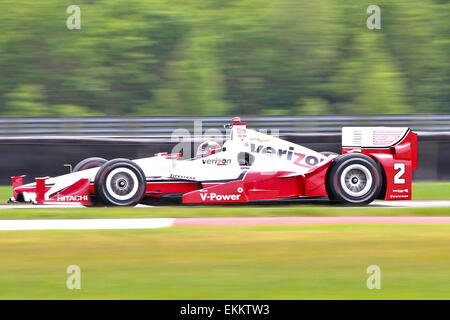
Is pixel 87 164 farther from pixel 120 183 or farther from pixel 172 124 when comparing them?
pixel 172 124

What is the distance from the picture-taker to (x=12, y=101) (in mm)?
21688

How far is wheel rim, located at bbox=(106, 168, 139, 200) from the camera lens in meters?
9.85

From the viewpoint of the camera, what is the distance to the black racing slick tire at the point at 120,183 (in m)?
9.80

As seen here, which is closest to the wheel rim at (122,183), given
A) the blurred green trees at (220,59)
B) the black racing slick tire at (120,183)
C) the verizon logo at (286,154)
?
the black racing slick tire at (120,183)

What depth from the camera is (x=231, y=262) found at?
6371 mm

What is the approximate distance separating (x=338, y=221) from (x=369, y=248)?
6.33ft

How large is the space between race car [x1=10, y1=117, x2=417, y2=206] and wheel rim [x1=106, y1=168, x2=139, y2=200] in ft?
0.05

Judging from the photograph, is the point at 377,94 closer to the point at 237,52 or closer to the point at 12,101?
the point at 237,52

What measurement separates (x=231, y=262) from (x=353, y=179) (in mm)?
4220

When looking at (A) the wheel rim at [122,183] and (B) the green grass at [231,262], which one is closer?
(B) the green grass at [231,262]

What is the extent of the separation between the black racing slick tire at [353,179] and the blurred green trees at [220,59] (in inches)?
454

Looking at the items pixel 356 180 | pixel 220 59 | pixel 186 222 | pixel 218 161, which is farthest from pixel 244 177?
pixel 220 59

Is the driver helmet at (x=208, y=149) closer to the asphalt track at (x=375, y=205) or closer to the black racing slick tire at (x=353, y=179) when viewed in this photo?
the asphalt track at (x=375, y=205)

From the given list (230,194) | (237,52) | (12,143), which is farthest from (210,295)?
(237,52)
